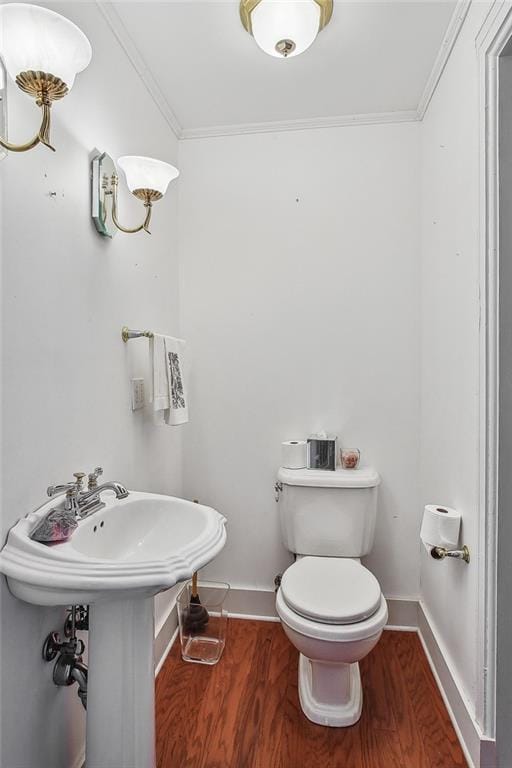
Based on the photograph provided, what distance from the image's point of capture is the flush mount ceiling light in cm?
122

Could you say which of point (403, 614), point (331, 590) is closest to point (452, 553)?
point (331, 590)

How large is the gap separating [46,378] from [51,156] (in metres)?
0.57

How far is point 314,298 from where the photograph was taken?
6.34 feet

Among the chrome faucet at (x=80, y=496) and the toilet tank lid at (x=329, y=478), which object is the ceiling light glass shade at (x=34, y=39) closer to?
the chrome faucet at (x=80, y=496)

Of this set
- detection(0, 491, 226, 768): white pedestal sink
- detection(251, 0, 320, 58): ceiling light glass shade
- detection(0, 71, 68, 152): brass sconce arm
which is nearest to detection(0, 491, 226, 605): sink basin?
detection(0, 491, 226, 768): white pedestal sink

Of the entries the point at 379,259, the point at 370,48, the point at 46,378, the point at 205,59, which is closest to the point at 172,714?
the point at 46,378

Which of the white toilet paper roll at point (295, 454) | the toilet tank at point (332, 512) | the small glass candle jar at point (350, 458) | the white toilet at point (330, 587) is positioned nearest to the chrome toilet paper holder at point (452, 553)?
the white toilet at point (330, 587)

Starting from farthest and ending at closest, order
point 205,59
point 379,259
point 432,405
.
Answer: point 379,259 < point 432,405 < point 205,59

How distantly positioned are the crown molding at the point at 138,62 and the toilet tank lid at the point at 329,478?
1674 millimetres

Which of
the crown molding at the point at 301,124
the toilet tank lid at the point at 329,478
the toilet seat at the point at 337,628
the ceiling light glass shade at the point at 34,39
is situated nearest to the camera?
the ceiling light glass shade at the point at 34,39

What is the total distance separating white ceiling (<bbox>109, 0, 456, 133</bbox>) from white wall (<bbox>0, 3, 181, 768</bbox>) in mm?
140

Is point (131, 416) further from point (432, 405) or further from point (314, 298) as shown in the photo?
point (432, 405)

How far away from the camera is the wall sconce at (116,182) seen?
1.23 metres

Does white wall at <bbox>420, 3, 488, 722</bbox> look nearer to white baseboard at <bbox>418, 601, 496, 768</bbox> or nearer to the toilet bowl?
white baseboard at <bbox>418, 601, 496, 768</bbox>
